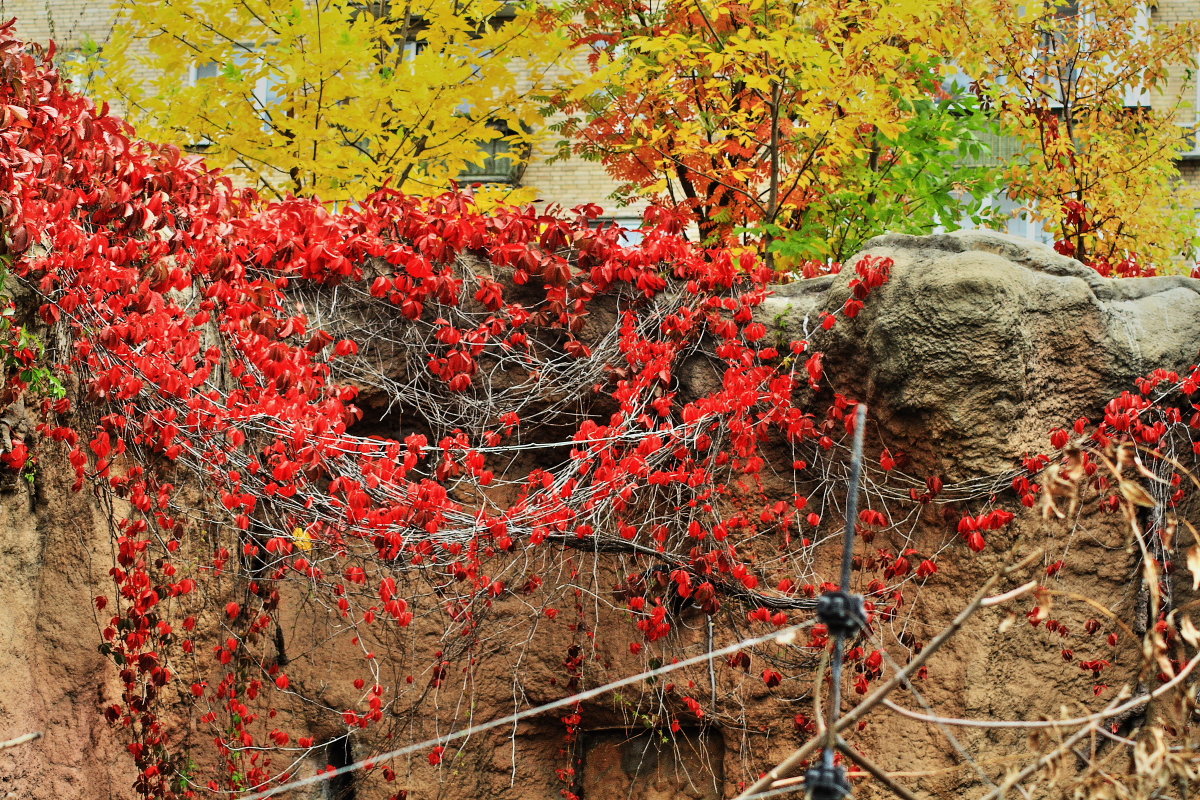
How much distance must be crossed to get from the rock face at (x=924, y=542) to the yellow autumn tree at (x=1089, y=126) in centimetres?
258

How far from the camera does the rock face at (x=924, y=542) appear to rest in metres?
5.88

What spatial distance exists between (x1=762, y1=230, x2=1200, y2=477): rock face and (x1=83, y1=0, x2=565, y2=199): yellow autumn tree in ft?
11.4

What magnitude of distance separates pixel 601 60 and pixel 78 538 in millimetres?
4390

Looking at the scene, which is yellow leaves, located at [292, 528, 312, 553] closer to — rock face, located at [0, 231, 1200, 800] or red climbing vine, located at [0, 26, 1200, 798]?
red climbing vine, located at [0, 26, 1200, 798]

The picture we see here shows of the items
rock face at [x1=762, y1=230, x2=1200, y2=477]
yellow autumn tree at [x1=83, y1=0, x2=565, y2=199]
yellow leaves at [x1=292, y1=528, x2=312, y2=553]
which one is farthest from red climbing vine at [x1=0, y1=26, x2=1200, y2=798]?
yellow autumn tree at [x1=83, y1=0, x2=565, y2=199]

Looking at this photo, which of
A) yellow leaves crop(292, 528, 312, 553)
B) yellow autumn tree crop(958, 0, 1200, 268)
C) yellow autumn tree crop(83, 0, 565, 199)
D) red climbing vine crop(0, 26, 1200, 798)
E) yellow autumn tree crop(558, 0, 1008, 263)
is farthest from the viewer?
yellow autumn tree crop(958, 0, 1200, 268)

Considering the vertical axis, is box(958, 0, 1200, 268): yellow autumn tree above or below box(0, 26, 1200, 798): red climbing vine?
above

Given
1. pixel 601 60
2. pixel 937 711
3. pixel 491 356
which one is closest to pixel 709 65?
pixel 601 60

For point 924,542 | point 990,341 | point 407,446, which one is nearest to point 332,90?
point 407,446

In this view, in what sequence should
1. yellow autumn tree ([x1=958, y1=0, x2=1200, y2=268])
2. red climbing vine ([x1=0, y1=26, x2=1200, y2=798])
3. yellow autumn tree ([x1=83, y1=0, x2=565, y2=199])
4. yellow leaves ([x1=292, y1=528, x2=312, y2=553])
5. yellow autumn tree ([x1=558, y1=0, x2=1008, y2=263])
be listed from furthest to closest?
yellow autumn tree ([x1=958, y1=0, x2=1200, y2=268]) → yellow autumn tree ([x1=83, y1=0, x2=565, y2=199]) → yellow autumn tree ([x1=558, y1=0, x2=1008, y2=263]) → yellow leaves ([x1=292, y1=528, x2=312, y2=553]) → red climbing vine ([x1=0, y1=26, x2=1200, y2=798])

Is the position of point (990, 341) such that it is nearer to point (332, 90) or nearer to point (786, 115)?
point (786, 115)

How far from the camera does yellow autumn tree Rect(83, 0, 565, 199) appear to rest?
28.2 ft

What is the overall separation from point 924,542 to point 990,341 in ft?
3.68

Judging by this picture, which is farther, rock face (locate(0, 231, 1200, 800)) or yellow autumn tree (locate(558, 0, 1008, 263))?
yellow autumn tree (locate(558, 0, 1008, 263))
